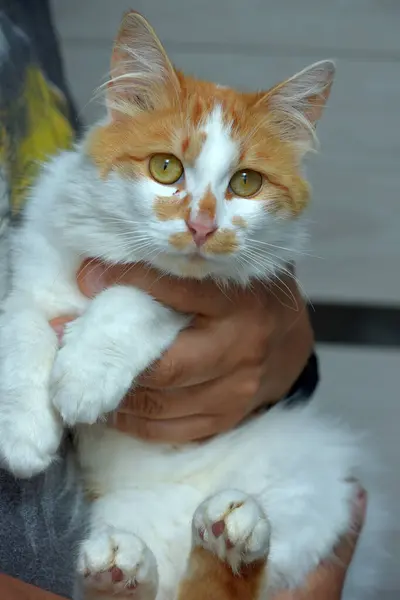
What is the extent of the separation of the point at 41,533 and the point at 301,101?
0.59 meters

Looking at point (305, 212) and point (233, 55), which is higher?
point (233, 55)

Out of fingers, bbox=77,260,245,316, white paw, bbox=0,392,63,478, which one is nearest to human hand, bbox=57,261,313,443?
fingers, bbox=77,260,245,316

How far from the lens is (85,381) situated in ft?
2.32

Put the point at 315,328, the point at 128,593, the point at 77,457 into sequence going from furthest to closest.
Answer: the point at 315,328 < the point at 77,457 < the point at 128,593

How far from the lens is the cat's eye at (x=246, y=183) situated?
78cm

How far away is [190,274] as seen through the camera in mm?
803

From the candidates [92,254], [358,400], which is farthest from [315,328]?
[92,254]

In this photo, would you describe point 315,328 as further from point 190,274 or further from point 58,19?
point 58,19

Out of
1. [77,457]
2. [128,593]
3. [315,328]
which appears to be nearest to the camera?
[128,593]

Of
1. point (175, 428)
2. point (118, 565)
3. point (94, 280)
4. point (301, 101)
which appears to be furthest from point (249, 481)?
point (301, 101)

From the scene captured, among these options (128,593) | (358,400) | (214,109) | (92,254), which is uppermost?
(214,109)

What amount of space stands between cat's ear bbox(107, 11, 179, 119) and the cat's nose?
0.18m

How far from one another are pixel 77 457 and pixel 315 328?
0.37m

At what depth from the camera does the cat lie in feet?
2.38
